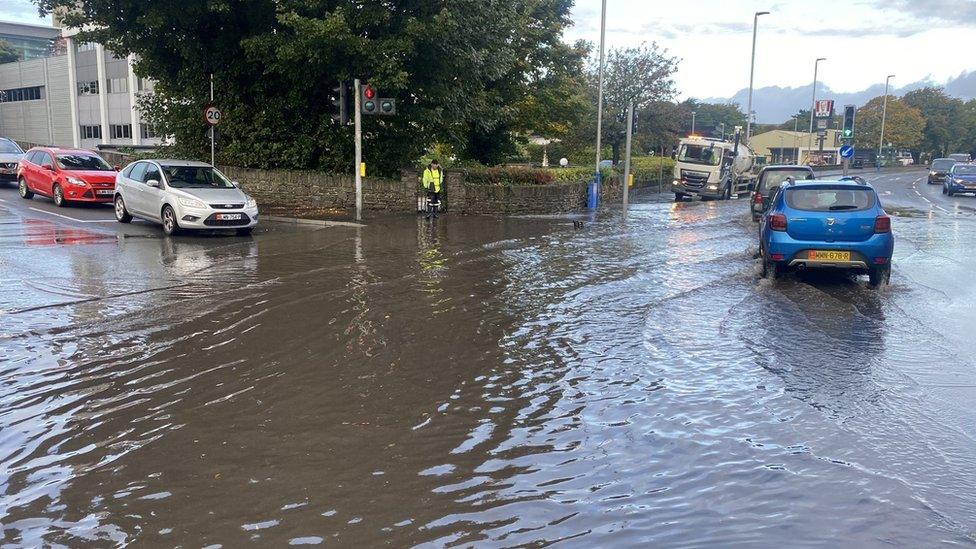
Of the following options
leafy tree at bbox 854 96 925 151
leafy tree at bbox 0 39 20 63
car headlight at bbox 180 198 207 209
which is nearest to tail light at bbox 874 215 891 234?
car headlight at bbox 180 198 207 209

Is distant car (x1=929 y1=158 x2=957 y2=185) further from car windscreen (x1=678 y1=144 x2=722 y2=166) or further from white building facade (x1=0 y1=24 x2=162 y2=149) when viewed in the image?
white building facade (x1=0 y1=24 x2=162 y2=149)

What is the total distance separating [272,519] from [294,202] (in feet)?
65.4

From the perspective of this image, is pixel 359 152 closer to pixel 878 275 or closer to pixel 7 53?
pixel 878 275

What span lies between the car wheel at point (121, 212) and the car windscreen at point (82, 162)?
13.7ft

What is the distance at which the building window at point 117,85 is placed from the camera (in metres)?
66.1

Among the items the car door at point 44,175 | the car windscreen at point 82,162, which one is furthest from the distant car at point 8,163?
the car windscreen at point 82,162

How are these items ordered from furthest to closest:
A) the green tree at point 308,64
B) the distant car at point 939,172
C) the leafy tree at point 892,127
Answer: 1. the leafy tree at point 892,127
2. the distant car at point 939,172
3. the green tree at point 308,64

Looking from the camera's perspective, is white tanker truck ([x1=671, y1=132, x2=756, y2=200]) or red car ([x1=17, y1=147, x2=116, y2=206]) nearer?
red car ([x1=17, y1=147, x2=116, y2=206])

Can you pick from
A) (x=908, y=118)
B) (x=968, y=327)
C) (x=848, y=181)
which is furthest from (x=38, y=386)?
(x=908, y=118)

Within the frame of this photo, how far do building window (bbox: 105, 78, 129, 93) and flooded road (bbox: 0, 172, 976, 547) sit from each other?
200 feet

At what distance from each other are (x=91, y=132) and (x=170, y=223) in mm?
63148

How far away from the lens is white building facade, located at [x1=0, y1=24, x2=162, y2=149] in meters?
66.3

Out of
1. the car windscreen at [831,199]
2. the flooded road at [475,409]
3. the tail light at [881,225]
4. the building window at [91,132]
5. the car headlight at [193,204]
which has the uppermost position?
the building window at [91,132]

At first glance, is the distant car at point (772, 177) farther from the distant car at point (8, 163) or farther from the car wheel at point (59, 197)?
the distant car at point (8, 163)
